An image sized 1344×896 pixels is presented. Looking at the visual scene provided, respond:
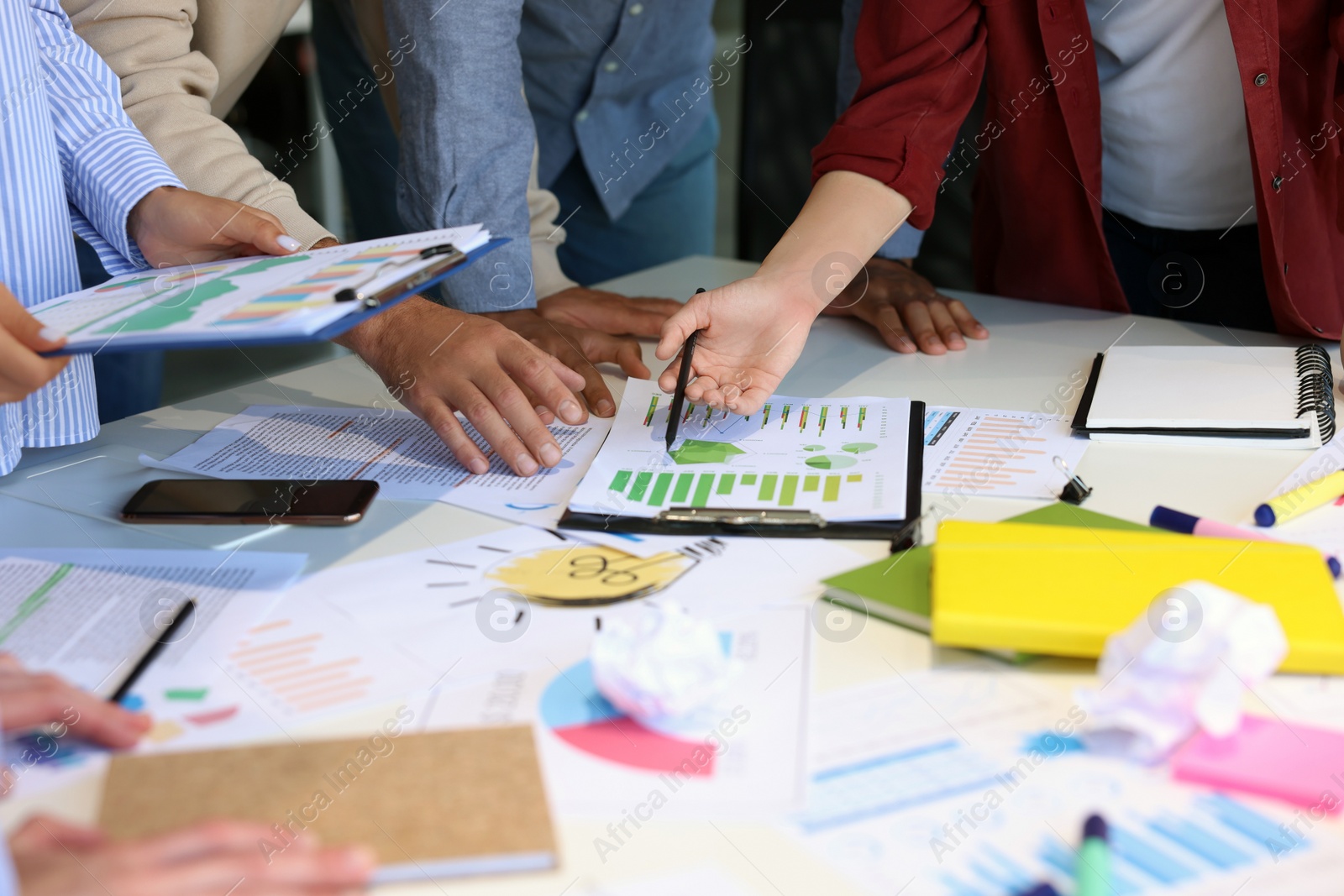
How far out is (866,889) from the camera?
18.3 inches

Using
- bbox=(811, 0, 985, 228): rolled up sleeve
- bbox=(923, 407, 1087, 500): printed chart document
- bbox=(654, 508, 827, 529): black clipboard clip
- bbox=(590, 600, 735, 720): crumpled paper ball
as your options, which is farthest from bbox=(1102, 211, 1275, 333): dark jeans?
bbox=(590, 600, 735, 720): crumpled paper ball

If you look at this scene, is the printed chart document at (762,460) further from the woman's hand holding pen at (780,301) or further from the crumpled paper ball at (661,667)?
the crumpled paper ball at (661,667)

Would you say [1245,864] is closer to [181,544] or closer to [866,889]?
[866,889]

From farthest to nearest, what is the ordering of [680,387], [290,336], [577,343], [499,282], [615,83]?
1. [615,83]
2. [499,282]
3. [577,343]
4. [680,387]
5. [290,336]

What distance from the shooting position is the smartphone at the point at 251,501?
0.84 m

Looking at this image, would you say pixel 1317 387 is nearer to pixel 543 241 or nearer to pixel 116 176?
pixel 543 241

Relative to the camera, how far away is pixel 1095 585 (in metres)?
0.63

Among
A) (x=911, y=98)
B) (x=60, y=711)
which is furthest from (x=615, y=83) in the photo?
(x=60, y=711)

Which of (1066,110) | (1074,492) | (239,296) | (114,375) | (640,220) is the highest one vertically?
(1066,110)

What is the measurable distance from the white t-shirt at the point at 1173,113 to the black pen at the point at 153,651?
3.70 ft

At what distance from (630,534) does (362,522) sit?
22 cm

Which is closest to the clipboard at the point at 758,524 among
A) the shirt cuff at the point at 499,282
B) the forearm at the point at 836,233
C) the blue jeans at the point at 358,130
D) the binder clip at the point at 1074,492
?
the binder clip at the point at 1074,492

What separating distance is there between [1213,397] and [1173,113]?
1.48 feet

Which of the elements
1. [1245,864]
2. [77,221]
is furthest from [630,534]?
[77,221]
